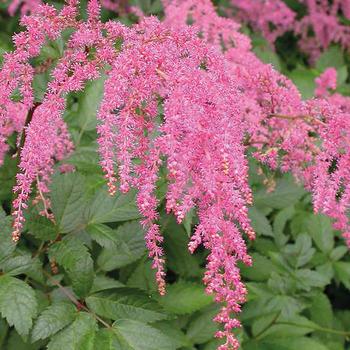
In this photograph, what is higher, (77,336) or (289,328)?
(77,336)

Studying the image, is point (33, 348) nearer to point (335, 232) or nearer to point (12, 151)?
point (12, 151)

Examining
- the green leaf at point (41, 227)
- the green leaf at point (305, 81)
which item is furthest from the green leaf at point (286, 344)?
the green leaf at point (305, 81)

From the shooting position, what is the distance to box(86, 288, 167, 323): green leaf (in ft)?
7.63

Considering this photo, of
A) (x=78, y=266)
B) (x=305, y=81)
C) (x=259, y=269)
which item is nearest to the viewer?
(x=78, y=266)

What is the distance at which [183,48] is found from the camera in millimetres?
2137

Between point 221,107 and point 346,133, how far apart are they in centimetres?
66

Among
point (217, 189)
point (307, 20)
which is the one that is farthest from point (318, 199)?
point (307, 20)

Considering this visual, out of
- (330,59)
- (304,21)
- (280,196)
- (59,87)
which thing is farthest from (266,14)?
(59,87)

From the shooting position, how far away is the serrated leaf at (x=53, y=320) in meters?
2.13

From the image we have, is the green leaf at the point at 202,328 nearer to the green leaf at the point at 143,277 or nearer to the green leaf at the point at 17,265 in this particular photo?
the green leaf at the point at 143,277

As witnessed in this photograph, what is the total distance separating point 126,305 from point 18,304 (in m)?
0.44

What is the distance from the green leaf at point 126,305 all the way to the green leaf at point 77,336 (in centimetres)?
10

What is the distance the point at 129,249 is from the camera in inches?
100

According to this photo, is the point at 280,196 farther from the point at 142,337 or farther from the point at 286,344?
the point at 142,337
